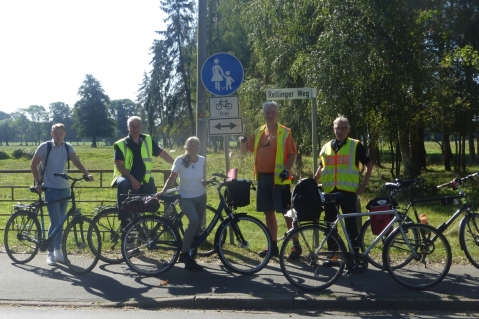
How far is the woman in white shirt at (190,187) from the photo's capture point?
25.9ft

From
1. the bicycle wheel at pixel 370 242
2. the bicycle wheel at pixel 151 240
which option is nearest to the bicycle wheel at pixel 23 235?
the bicycle wheel at pixel 151 240

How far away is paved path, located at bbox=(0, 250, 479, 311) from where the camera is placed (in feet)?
21.3

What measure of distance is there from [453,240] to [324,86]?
8.71 m

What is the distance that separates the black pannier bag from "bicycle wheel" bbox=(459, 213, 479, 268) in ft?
3.32

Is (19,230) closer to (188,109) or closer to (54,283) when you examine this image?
(54,283)

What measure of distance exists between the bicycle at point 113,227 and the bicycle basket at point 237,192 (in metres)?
0.33

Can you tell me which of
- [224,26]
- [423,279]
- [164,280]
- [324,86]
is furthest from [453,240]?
[224,26]

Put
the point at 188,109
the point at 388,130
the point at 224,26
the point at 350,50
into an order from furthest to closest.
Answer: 1. the point at 188,109
2. the point at 224,26
3. the point at 388,130
4. the point at 350,50

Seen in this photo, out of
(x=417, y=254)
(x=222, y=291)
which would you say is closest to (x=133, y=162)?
(x=222, y=291)

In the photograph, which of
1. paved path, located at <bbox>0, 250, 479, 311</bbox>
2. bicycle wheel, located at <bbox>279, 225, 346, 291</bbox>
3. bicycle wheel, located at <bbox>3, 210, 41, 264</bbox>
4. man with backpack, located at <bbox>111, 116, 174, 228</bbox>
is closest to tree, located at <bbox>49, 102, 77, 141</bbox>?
bicycle wheel, located at <bbox>3, 210, 41, 264</bbox>

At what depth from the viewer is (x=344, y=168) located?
761cm

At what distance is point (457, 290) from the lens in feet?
22.2

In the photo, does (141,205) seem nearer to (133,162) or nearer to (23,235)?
(133,162)

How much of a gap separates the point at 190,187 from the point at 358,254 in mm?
2412
